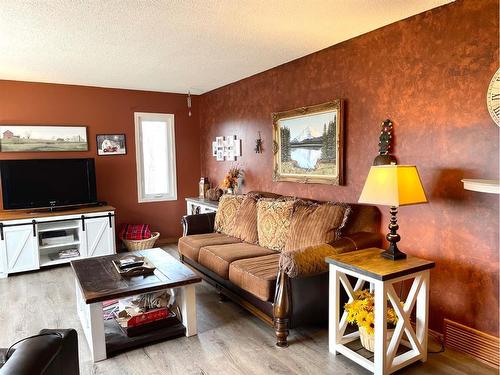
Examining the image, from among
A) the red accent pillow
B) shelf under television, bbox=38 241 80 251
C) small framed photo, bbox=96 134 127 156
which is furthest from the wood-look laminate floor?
small framed photo, bbox=96 134 127 156

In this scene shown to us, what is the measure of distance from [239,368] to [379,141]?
2015 millimetres

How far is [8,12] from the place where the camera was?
2.49 meters

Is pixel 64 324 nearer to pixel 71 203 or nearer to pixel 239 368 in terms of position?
pixel 239 368

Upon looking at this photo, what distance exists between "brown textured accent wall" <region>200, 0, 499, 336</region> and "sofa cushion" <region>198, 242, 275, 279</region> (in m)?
0.96

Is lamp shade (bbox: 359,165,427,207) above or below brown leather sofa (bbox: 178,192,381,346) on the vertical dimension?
above

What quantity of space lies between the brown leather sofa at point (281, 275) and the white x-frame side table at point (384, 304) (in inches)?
7.8

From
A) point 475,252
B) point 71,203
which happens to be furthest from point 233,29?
point 71,203

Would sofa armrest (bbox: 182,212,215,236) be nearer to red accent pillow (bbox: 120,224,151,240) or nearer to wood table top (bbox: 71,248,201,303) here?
wood table top (bbox: 71,248,201,303)

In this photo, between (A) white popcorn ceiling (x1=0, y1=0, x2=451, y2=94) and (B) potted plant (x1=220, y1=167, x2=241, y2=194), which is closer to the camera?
(A) white popcorn ceiling (x1=0, y1=0, x2=451, y2=94)

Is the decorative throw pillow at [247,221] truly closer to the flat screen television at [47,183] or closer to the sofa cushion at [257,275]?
the sofa cushion at [257,275]

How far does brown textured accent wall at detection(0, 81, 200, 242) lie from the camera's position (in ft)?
15.4

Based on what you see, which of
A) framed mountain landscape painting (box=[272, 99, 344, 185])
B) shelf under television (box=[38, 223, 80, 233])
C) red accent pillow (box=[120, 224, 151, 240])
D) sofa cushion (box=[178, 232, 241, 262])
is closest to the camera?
framed mountain landscape painting (box=[272, 99, 344, 185])

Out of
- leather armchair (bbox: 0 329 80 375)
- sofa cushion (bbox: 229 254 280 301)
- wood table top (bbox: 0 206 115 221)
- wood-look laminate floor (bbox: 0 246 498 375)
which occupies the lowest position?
wood-look laminate floor (bbox: 0 246 498 375)

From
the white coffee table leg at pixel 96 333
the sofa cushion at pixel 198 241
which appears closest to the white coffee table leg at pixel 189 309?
the white coffee table leg at pixel 96 333
